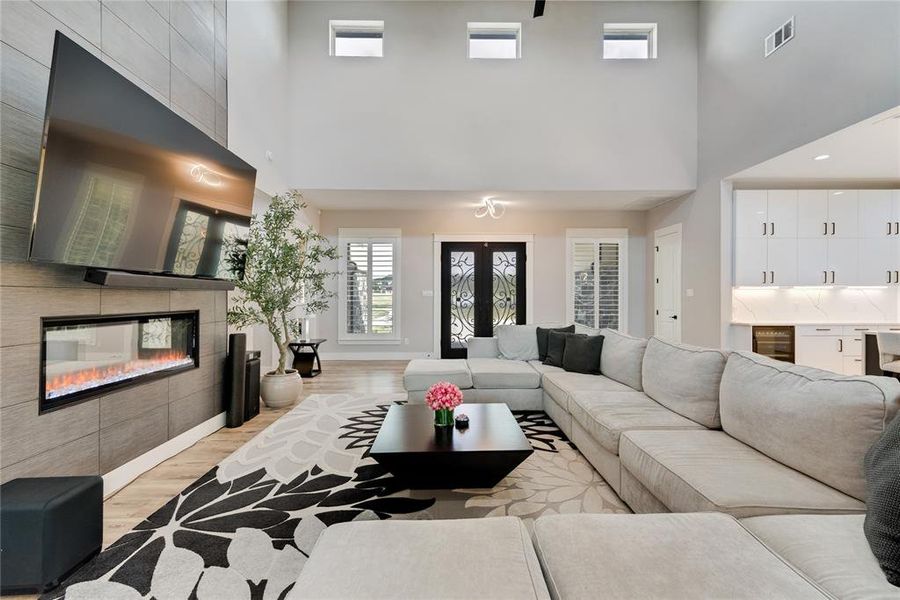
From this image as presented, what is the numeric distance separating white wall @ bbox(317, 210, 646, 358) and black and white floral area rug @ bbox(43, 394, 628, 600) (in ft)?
12.1

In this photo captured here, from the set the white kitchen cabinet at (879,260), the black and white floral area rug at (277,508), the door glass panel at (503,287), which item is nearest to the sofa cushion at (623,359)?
the black and white floral area rug at (277,508)

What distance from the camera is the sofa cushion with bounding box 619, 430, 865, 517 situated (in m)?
1.38

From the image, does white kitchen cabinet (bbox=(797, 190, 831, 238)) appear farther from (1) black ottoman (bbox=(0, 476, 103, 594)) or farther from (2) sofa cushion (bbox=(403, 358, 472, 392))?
(1) black ottoman (bbox=(0, 476, 103, 594))

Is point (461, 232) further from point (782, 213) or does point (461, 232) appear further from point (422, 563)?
point (422, 563)

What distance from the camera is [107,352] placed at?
238 centimetres

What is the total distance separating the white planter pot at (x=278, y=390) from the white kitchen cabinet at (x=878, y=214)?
7236 millimetres

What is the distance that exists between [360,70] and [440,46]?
1189 mm

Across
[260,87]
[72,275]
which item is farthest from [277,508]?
[260,87]

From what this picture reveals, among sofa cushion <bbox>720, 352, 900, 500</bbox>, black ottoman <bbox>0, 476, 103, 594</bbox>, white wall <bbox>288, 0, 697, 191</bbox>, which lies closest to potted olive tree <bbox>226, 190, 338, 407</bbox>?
white wall <bbox>288, 0, 697, 191</bbox>

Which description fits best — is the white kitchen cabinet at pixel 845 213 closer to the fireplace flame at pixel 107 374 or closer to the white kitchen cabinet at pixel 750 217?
the white kitchen cabinet at pixel 750 217

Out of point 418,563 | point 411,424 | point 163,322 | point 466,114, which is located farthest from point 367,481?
point 466,114

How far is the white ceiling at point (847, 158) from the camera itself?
135 inches

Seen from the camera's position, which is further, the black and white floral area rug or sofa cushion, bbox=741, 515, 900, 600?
the black and white floral area rug

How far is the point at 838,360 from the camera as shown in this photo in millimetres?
4676
